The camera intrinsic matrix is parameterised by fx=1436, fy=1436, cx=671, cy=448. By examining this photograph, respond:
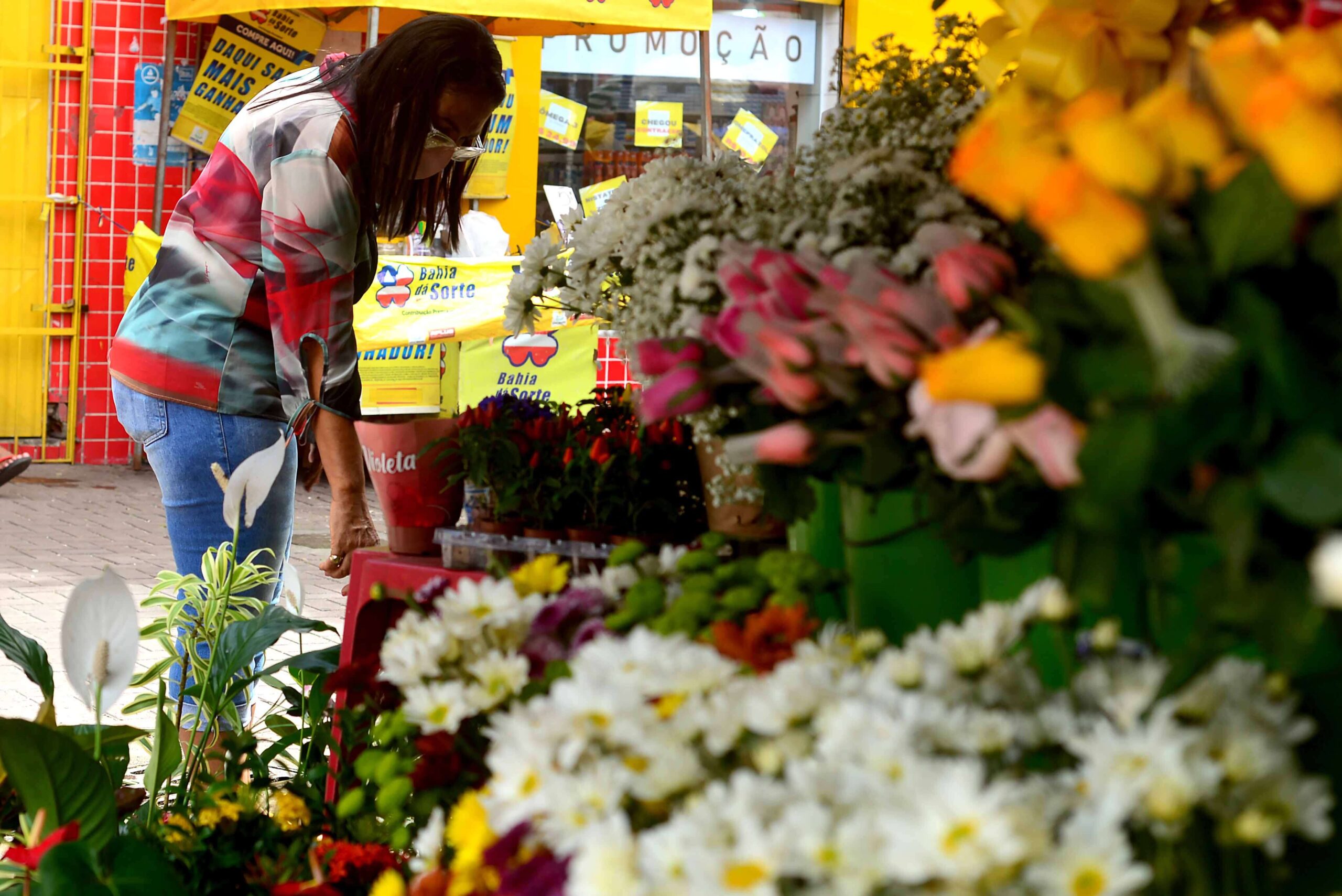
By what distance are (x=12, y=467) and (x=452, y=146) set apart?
0.89 metres

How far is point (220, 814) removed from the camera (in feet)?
5.27

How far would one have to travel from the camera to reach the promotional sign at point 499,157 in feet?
25.2

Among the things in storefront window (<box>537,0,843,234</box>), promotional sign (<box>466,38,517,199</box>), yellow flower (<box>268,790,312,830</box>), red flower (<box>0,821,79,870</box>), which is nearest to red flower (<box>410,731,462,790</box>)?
red flower (<box>0,821,79,870</box>)

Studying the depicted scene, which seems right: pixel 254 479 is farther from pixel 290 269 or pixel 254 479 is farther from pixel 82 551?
pixel 82 551

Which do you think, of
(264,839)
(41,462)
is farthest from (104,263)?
(264,839)

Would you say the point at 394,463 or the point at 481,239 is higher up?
the point at 481,239

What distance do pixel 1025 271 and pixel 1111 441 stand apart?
0.49 meters

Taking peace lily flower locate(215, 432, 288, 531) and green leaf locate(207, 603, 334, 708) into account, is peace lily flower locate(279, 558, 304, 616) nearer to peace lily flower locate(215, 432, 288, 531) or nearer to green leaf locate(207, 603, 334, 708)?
green leaf locate(207, 603, 334, 708)

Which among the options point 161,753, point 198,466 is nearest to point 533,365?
point 198,466

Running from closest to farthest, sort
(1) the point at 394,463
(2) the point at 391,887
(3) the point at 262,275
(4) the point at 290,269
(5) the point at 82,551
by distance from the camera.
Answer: (2) the point at 391,887 → (1) the point at 394,463 → (4) the point at 290,269 → (3) the point at 262,275 → (5) the point at 82,551

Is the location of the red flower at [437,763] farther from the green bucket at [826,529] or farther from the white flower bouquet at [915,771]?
the green bucket at [826,529]

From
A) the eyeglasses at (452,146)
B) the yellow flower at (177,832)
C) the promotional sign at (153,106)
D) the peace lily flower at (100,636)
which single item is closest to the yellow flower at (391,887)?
the peace lily flower at (100,636)

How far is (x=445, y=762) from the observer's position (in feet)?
3.60

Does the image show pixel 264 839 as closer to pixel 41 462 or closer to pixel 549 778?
pixel 549 778
